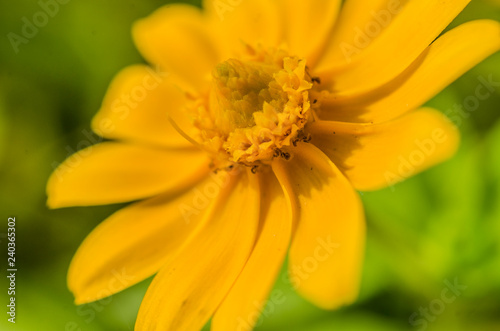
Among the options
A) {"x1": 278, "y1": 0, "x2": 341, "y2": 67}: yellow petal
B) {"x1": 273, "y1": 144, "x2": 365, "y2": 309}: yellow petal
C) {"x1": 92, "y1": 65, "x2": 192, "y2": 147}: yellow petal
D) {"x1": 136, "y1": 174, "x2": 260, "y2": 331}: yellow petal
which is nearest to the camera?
{"x1": 273, "y1": 144, "x2": 365, "y2": 309}: yellow petal

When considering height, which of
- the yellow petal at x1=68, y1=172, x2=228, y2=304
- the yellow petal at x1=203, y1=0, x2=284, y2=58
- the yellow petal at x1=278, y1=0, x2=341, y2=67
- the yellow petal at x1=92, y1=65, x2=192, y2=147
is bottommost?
the yellow petal at x1=68, y1=172, x2=228, y2=304

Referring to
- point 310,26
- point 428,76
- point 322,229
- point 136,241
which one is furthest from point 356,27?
point 136,241

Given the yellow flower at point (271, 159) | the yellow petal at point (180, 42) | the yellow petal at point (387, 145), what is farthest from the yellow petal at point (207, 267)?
the yellow petal at point (180, 42)

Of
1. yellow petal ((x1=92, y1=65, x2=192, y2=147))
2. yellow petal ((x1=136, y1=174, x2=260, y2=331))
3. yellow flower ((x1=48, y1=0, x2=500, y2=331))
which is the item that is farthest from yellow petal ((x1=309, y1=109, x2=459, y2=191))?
yellow petal ((x1=92, y1=65, x2=192, y2=147))

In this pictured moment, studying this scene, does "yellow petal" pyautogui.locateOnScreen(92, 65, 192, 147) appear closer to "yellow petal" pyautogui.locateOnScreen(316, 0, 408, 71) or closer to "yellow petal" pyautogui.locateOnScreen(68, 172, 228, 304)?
"yellow petal" pyautogui.locateOnScreen(68, 172, 228, 304)

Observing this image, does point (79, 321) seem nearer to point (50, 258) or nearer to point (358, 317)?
point (50, 258)

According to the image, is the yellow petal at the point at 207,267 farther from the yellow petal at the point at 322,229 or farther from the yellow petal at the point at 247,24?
the yellow petal at the point at 247,24

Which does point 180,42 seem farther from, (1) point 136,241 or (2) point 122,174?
(1) point 136,241
